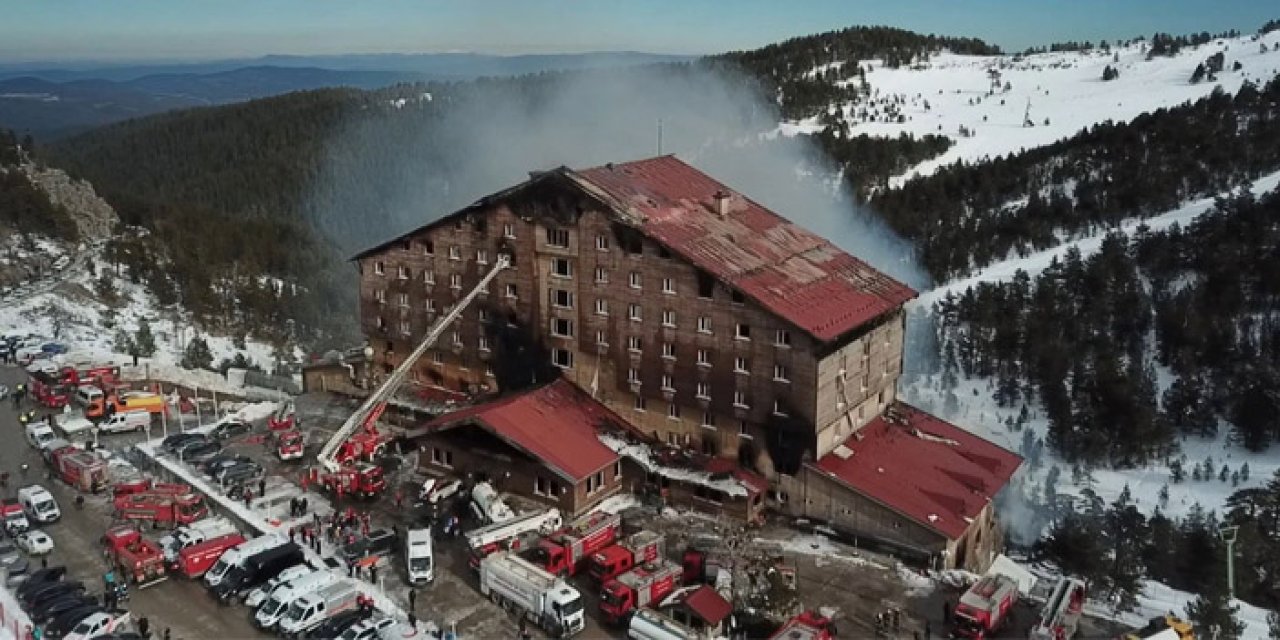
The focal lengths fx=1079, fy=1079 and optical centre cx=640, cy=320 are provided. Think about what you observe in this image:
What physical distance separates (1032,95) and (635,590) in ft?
568

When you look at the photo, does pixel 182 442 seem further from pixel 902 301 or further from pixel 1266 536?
pixel 1266 536

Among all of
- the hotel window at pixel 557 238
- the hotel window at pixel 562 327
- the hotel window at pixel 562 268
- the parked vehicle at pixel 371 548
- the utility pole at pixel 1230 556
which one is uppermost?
the hotel window at pixel 557 238

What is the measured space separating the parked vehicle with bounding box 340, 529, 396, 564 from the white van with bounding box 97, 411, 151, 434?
15.5 meters

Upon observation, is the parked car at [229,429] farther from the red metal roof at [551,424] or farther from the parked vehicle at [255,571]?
the parked vehicle at [255,571]

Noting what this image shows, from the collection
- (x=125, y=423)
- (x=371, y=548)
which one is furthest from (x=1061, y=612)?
(x=125, y=423)

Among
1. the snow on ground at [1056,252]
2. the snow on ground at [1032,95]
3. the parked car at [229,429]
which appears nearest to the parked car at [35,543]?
the parked car at [229,429]

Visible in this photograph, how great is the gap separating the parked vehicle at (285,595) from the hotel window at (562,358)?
14021 mm

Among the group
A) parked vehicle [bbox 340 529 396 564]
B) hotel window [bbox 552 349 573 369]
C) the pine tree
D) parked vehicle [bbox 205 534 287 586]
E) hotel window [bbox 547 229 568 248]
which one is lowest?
the pine tree

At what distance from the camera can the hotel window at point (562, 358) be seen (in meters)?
41.8

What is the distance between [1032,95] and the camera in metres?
182

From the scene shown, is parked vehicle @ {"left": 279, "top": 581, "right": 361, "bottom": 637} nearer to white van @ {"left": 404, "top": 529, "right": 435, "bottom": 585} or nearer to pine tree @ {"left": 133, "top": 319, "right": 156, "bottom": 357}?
white van @ {"left": 404, "top": 529, "right": 435, "bottom": 585}

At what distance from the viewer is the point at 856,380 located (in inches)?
1522

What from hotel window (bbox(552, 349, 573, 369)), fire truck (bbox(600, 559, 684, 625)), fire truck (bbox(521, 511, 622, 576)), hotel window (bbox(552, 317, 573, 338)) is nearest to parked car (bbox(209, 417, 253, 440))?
hotel window (bbox(552, 349, 573, 369))

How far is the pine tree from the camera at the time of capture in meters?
62.0
